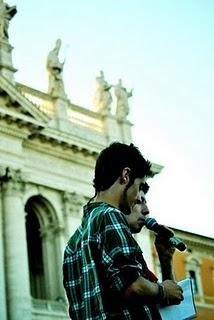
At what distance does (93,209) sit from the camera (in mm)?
3516

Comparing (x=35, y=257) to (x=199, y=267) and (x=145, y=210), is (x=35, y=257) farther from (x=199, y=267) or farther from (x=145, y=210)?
(x=145, y=210)

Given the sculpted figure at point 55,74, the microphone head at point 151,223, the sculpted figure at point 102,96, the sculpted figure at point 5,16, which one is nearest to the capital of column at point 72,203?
the sculpted figure at point 55,74

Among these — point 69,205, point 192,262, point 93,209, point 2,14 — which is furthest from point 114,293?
point 192,262

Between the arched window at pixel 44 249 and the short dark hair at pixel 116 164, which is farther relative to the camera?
the arched window at pixel 44 249

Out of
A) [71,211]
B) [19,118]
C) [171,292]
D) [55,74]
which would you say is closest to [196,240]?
[71,211]

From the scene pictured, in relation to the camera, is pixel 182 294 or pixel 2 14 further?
pixel 2 14

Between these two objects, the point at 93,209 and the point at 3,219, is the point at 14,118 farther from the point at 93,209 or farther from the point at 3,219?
the point at 93,209

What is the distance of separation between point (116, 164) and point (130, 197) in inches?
6.9

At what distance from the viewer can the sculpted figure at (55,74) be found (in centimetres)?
2448

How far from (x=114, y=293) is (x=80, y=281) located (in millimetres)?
278

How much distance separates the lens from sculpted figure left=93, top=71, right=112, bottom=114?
26.2m

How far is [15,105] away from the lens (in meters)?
21.4

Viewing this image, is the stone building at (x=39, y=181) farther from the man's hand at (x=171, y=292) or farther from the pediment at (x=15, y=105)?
the man's hand at (x=171, y=292)

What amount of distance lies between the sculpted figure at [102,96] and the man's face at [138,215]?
22568 millimetres
